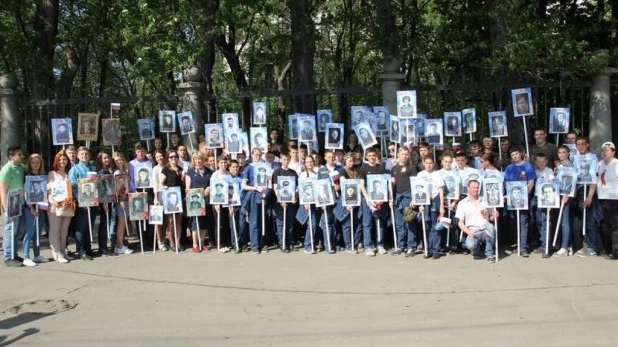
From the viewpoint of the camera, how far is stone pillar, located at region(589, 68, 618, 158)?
1113cm

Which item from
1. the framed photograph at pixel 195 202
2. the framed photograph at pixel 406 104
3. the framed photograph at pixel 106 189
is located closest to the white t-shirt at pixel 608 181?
the framed photograph at pixel 406 104

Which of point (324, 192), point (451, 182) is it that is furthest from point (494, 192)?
point (324, 192)

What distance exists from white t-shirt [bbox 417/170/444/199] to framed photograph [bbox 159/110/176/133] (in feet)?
16.2

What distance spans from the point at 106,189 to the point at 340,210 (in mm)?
3775

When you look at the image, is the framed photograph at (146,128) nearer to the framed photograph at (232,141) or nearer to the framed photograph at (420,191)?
the framed photograph at (232,141)

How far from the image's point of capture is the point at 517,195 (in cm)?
988

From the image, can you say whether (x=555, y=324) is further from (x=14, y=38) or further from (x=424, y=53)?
(x=14, y=38)

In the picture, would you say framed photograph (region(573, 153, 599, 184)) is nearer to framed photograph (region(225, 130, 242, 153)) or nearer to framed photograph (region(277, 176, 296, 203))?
framed photograph (region(277, 176, 296, 203))

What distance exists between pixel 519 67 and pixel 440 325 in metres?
5.79

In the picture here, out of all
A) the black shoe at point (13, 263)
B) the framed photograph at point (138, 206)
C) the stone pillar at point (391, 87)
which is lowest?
the black shoe at point (13, 263)

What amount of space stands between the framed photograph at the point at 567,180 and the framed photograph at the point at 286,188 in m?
4.05

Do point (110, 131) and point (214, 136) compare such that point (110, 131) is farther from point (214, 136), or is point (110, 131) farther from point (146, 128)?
point (214, 136)

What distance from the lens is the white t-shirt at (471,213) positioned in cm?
990

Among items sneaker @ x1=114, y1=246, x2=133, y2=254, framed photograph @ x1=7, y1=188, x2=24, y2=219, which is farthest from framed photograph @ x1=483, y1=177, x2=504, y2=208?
framed photograph @ x1=7, y1=188, x2=24, y2=219
